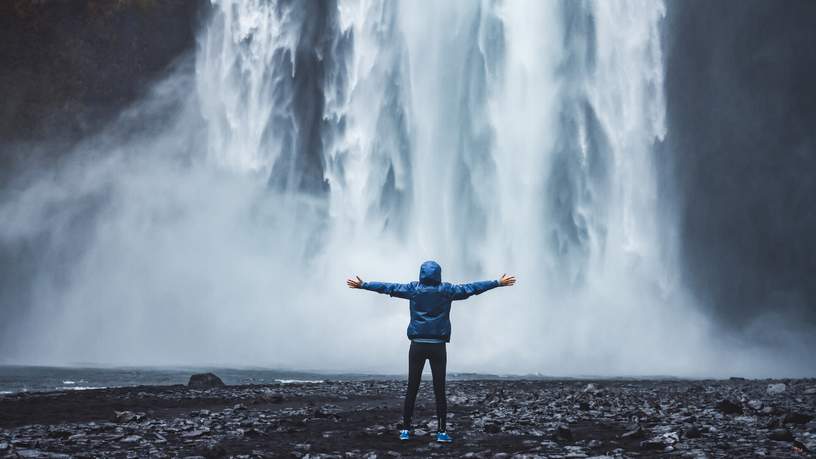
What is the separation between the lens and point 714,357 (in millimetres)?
33156

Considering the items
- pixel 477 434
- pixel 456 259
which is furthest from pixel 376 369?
pixel 477 434

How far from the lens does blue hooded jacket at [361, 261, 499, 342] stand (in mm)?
7051

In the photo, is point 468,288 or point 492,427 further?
point 492,427

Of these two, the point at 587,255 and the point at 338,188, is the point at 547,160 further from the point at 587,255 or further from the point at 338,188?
the point at 338,188

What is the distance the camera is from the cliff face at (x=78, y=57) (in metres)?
45.2

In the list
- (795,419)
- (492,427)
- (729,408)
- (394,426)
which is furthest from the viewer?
(729,408)

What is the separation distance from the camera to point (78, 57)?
4656 cm

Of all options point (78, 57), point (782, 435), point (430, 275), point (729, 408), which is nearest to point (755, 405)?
point (729, 408)

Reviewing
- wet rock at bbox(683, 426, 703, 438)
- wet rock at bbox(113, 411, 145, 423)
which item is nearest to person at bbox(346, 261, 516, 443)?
wet rock at bbox(683, 426, 703, 438)

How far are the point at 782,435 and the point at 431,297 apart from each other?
3649mm

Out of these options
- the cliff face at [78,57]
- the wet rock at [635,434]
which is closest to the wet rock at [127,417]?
the wet rock at [635,434]

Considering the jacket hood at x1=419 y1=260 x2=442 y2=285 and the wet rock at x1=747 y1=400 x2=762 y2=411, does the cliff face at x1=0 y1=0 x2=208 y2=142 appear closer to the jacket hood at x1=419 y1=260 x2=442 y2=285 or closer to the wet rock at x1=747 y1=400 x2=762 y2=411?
the jacket hood at x1=419 y1=260 x2=442 y2=285

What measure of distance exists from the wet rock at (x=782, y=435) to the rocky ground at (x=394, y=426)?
0.04 feet

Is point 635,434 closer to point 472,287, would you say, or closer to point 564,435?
point 564,435
